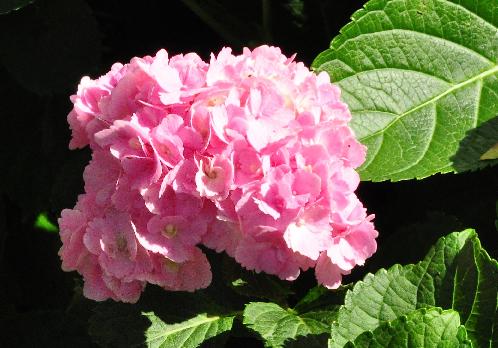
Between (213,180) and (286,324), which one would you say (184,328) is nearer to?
(286,324)

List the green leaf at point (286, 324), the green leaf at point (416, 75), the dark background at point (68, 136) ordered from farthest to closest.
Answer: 1. the dark background at point (68, 136)
2. the green leaf at point (416, 75)
3. the green leaf at point (286, 324)

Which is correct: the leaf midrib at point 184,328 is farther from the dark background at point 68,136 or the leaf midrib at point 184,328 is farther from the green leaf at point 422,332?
the green leaf at point 422,332

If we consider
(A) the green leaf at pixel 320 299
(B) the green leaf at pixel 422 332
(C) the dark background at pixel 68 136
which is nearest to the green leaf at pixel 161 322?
(A) the green leaf at pixel 320 299

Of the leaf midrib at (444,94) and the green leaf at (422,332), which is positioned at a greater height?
the leaf midrib at (444,94)

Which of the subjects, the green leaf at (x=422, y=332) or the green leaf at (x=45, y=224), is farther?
the green leaf at (x=45, y=224)

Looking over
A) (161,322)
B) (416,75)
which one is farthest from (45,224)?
(416,75)

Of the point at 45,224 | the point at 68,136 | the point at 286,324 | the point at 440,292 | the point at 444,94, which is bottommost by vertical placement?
the point at 45,224
